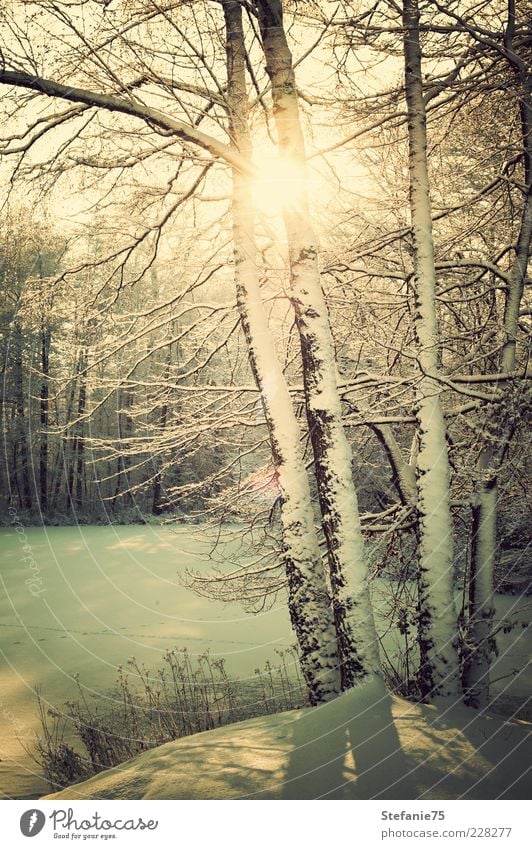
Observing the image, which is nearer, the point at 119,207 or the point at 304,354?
the point at 304,354

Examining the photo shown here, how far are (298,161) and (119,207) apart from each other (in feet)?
5.91

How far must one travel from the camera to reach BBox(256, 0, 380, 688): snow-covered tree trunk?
11.6ft

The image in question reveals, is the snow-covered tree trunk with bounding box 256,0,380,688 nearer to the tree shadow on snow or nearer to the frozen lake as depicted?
the tree shadow on snow

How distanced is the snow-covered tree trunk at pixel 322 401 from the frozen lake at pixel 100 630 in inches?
42.5

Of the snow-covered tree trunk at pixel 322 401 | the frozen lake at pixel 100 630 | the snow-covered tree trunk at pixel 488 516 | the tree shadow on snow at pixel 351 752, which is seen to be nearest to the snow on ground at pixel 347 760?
the tree shadow on snow at pixel 351 752

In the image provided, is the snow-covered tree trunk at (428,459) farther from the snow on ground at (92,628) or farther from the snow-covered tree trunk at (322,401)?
the snow on ground at (92,628)

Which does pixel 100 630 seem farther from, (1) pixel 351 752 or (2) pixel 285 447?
(1) pixel 351 752

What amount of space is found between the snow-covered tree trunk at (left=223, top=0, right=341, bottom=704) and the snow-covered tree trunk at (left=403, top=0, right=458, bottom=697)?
74cm

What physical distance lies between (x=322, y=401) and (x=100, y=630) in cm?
602

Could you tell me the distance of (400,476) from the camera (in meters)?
4.56

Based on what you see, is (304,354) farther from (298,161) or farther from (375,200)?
(375,200)

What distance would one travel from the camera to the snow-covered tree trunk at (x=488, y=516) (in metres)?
4.11

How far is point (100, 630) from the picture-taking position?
26.1ft
